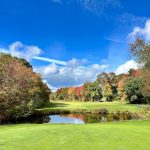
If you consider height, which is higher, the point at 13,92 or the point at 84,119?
the point at 13,92

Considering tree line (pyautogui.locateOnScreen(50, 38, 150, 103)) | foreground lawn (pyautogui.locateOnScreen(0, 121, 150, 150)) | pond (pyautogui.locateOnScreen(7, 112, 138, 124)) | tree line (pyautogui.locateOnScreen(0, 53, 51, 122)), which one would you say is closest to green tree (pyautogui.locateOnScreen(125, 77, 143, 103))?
tree line (pyautogui.locateOnScreen(50, 38, 150, 103))

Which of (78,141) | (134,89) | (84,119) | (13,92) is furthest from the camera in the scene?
(134,89)

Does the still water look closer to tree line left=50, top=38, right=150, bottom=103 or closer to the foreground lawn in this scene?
tree line left=50, top=38, right=150, bottom=103

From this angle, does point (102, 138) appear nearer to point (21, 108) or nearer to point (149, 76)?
point (21, 108)

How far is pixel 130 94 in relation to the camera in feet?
333

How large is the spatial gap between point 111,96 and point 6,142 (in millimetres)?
126771

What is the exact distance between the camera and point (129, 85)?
9875cm

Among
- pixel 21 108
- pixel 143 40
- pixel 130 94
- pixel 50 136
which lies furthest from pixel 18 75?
pixel 130 94

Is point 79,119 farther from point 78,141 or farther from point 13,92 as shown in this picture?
point 78,141

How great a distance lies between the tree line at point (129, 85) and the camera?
48191mm

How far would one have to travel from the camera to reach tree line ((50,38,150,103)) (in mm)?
48191

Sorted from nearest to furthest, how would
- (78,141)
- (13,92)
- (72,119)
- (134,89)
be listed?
(78,141) → (13,92) → (72,119) → (134,89)

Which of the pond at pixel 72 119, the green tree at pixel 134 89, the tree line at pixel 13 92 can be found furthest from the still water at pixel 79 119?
the green tree at pixel 134 89

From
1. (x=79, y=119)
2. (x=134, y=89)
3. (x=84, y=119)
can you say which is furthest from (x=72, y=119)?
(x=134, y=89)
